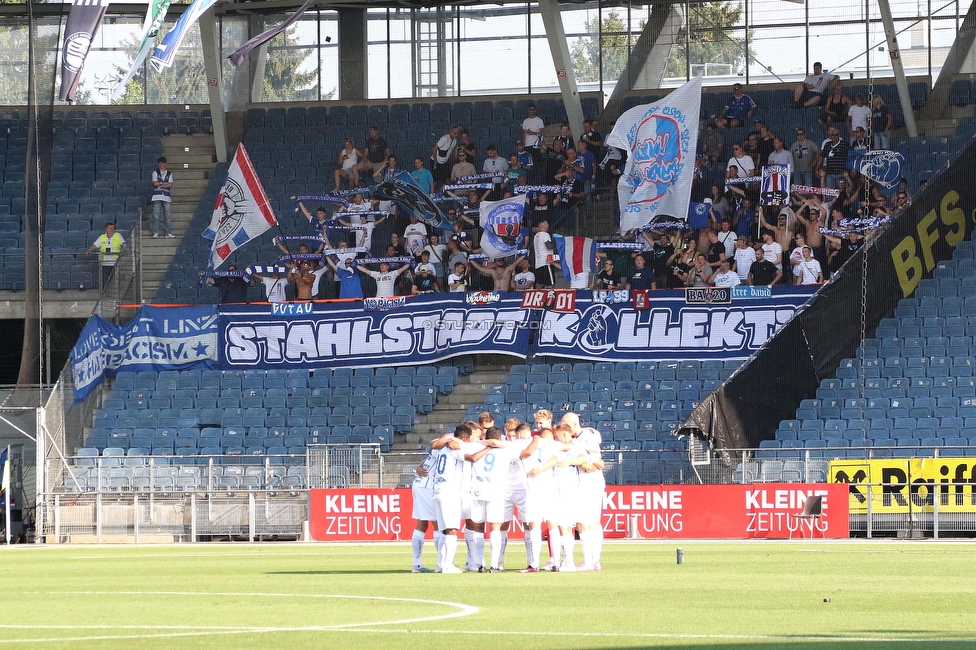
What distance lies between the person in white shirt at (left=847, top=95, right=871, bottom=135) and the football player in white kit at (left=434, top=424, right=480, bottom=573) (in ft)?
59.3

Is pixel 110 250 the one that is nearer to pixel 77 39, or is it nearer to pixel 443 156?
pixel 77 39

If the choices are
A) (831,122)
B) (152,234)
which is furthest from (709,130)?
(152,234)

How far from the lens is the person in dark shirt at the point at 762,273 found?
29.1 metres

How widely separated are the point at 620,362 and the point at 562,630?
1989 centimetres

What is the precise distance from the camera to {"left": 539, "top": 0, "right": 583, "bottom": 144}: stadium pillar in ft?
110

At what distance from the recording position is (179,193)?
3631 centimetres

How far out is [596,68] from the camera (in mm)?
36906

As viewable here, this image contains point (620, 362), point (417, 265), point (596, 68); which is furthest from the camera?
point (596, 68)

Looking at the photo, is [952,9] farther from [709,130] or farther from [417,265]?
[417,265]

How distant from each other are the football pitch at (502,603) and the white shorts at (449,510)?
568 mm

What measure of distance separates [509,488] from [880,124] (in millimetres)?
18056

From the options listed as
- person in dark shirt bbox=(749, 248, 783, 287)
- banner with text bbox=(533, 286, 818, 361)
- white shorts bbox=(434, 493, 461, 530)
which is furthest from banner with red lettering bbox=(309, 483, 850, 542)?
Result: white shorts bbox=(434, 493, 461, 530)

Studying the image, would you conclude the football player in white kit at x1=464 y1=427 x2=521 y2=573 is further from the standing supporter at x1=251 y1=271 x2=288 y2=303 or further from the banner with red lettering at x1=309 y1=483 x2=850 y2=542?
the standing supporter at x1=251 y1=271 x2=288 y2=303

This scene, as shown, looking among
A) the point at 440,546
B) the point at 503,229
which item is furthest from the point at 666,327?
the point at 440,546
